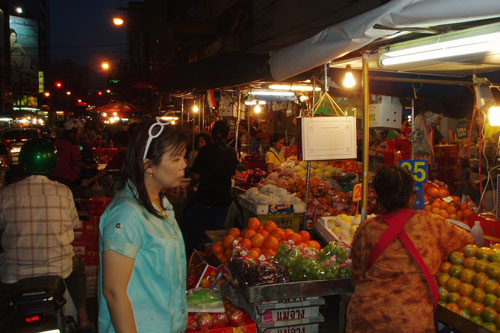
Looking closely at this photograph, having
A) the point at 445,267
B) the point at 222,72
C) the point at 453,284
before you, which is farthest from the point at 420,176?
the point at 222,72

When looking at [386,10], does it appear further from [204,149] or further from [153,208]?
[204,149]

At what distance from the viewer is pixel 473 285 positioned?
334 centimetres

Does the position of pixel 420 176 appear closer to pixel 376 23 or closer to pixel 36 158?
pixel 376 23

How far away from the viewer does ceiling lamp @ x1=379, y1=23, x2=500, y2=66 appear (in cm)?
328

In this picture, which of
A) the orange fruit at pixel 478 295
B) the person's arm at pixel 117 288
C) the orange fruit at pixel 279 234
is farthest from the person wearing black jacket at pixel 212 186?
the person's arm at pixel 117 288

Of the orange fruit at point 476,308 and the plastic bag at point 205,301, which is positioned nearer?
the orange fruit at point 476,308

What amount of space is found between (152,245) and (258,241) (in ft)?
7.81

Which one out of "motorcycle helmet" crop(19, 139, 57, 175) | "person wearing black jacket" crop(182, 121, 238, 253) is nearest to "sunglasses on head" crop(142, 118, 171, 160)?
"motorcycle helmet" crop(19, 139, 57, 175)

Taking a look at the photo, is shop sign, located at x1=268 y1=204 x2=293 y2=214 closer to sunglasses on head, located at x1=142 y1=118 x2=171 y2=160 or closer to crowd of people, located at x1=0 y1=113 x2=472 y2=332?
crowd of people, located at x1=0 y1=113 x2=472 y2=332

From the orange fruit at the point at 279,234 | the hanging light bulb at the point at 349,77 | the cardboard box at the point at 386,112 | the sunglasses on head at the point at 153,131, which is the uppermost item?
the hanging light bulb at the point at 349,77

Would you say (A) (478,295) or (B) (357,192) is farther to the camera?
(B) (357,192)

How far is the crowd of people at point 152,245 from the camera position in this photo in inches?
76.9

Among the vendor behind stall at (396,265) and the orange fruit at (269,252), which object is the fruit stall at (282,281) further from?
the vendor behind stall at (396,265)

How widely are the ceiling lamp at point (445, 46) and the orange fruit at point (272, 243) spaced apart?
215 cm
